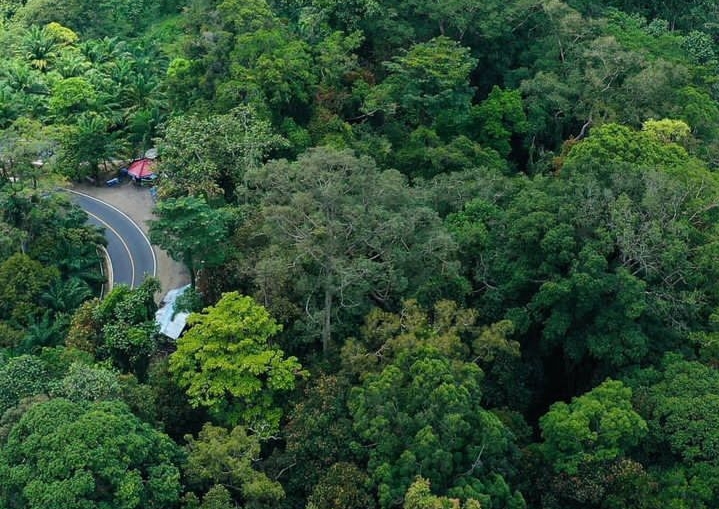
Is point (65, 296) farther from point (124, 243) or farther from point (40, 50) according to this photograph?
point (40, 50)

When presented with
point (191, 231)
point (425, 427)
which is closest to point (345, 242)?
point (191, 231)

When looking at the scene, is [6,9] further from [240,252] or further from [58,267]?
[240,252]

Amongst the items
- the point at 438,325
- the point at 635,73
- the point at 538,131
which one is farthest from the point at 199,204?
the point at 635,73

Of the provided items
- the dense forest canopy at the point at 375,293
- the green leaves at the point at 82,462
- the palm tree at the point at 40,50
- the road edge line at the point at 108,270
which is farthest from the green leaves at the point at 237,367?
the palm tree at the point at 40,50

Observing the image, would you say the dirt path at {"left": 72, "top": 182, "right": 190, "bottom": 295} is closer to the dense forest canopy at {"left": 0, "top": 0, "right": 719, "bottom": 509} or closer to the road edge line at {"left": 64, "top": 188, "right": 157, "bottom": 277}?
the road edge line at {"left": 64, "top": 188, "right": 157, "bottom": 277}

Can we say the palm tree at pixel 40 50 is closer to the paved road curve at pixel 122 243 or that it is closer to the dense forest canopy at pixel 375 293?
the dense forest canopy at pixel 375 293

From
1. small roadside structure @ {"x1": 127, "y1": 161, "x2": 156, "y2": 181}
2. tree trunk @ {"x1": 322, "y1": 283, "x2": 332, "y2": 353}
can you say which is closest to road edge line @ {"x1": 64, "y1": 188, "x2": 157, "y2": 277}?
small roadside structure @ {"x1": 127, "y1": 161, "x2": 156, "y2": 181}
